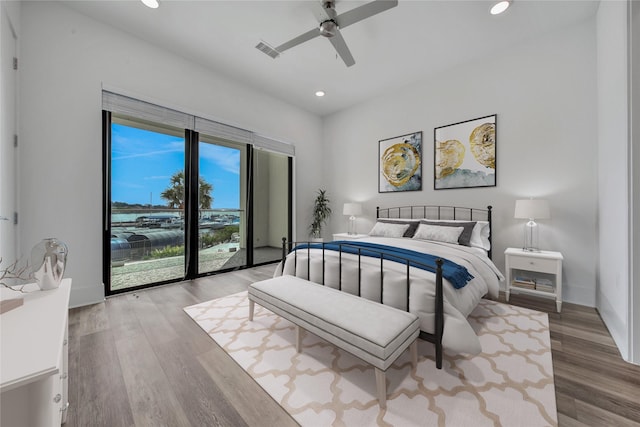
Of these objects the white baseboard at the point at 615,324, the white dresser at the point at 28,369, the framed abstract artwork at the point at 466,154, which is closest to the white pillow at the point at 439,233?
the framed abstract artwork at the point at 466,154

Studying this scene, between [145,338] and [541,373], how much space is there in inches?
120

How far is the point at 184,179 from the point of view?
365 centimetres

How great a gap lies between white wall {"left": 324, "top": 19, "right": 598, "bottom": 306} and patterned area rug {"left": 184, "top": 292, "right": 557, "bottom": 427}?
47.7 inches

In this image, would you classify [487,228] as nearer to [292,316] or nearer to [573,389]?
[573,389]

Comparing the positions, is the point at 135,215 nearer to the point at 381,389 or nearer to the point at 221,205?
the point at 221,205

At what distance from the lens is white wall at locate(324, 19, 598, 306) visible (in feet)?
9.23

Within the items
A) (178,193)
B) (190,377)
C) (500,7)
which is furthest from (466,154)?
(178,193)

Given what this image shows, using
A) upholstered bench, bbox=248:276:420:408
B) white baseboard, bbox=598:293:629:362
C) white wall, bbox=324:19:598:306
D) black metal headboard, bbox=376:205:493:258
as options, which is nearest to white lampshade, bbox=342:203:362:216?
black metal headboard, bbox=376:205:493:258

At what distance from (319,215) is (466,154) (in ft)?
9.50

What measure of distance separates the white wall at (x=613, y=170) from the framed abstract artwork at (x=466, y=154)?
39.5 inches

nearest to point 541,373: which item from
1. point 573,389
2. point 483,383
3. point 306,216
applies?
point 573,389

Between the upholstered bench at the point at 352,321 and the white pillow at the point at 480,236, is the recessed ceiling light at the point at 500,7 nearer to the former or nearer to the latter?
the white pillow at the point at 480,236

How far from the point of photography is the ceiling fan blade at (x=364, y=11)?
6.75 ft

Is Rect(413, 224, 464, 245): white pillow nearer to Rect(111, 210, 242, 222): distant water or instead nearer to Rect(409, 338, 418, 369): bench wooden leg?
Rect(409, 338, 418, 369): bench wooden leg
